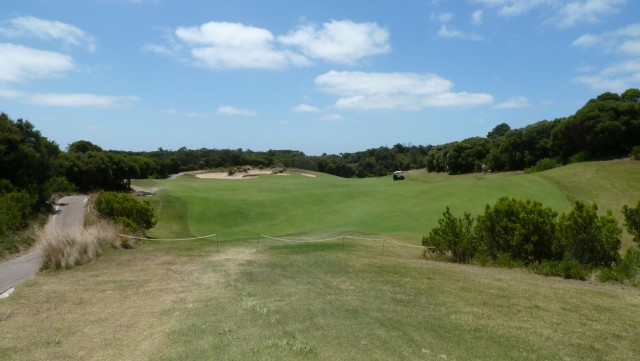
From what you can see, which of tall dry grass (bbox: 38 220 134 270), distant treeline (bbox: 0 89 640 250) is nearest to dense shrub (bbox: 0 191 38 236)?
distant treeline (bbox: 0 89 640 250)

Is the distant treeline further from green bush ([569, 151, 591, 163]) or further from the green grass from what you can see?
the green grass

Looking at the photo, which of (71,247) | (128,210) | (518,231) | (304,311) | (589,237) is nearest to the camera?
(304,311)

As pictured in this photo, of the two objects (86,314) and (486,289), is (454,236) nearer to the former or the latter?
(486,289)

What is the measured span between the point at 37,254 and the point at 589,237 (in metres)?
19.8

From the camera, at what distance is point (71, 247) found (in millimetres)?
16594

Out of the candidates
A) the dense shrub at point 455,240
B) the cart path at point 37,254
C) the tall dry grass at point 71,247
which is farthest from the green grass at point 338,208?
the tall dry grass at point 71,247

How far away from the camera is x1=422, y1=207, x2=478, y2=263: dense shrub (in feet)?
63.5

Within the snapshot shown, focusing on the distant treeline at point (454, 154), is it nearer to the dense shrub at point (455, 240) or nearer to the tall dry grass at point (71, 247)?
the tall dry grass at point (71, 247)

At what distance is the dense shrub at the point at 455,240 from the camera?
19344 millimetres

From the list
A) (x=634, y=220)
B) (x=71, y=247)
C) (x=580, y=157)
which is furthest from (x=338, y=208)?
(x=71, y=247)

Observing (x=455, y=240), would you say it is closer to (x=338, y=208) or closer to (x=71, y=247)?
(x=71, y=247)

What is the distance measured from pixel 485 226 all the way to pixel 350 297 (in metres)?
10.2

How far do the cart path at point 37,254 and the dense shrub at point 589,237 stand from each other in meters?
17.1

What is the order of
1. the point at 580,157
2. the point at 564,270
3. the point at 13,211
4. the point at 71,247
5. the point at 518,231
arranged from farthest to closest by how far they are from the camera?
1. the point at 580,157
2. the point at 13,211
3. the point at 518,231
4. the point at 71,247
5. the point at 564,270
